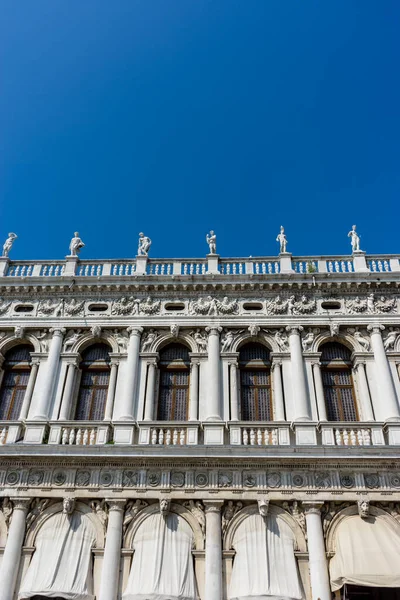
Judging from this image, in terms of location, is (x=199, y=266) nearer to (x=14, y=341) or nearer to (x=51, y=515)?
(x=14, y=341)

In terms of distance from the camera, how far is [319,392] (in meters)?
16.8

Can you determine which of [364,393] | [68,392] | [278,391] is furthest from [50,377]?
[364,393]

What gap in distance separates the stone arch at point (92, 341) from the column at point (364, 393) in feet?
24.8

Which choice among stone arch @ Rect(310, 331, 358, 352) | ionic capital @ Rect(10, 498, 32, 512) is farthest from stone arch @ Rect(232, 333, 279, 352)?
ionic capital @ Rect(10, 498, 32, 512)

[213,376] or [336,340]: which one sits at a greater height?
[336,340]

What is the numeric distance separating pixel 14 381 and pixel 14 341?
1323 millimetres

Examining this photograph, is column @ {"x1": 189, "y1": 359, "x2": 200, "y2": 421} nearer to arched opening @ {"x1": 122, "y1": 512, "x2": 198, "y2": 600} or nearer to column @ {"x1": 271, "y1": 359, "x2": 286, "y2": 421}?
column @ {"x1": 271, "y1": 359, "x2": 286, "y2": 421}

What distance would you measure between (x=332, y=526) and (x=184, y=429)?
470 centimetres

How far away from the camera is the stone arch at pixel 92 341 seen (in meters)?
18.0

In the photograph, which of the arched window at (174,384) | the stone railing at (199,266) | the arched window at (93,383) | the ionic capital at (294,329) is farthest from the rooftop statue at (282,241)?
the arched window at (93,383)

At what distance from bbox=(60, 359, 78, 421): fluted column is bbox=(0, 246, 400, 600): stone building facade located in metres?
0.05

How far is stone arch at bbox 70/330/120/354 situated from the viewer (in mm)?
18000

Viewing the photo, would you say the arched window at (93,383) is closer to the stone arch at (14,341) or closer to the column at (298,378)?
the stone arch at (14,341)

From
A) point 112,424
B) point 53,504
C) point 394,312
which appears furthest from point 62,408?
point 394,312
